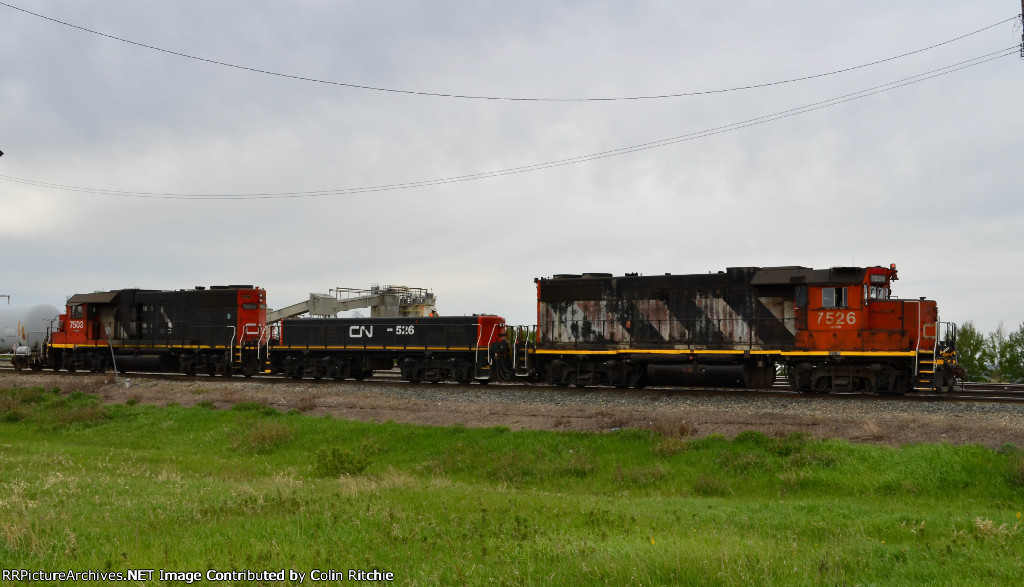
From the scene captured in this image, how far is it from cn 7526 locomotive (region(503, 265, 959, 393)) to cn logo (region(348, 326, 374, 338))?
275 inches

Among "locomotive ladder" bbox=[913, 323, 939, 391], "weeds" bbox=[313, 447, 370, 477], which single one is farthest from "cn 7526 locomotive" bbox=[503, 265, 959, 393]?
"weeds" bbox=[313, 447, 370, 477]

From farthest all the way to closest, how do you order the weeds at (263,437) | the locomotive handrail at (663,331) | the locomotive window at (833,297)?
the locomotive handrail at (663,331), the locomotive window at (833,297), the weeds at (263,437)

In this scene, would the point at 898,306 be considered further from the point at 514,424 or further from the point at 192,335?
the point at 192,335

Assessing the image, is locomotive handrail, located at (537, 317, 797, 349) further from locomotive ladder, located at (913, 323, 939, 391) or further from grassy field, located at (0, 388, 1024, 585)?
grassy field, located at (0, 388, 1024, 585)

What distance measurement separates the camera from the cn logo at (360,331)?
101 ft

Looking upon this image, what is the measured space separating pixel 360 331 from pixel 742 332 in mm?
15727

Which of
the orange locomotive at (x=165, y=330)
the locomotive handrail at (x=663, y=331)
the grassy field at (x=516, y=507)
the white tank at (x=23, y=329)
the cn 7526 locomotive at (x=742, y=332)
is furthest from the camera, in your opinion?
the white tank at (x=23, y=329)

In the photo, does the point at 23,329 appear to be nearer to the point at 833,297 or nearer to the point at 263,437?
the point at 263,437

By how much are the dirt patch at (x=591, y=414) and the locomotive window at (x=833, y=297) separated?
367 centimetres

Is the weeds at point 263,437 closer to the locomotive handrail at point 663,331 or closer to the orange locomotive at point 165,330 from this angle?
the locomotive handrail at point 663,331

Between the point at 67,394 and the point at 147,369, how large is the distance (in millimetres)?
8629

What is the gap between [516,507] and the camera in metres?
9.94

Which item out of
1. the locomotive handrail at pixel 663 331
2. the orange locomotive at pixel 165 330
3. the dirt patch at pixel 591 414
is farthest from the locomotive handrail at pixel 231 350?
the locomotive handrail at pixel 663 331

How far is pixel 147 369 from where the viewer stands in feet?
117
